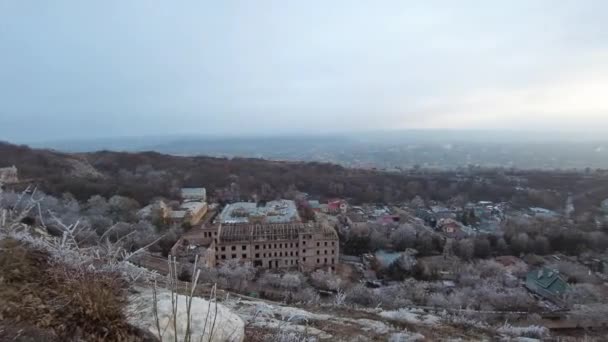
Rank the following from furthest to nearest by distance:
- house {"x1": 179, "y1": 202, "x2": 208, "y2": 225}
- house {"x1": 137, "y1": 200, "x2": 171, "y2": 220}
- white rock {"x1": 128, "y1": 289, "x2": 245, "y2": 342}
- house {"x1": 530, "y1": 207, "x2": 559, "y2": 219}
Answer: house {"x1": 530, "y1": 207, "x2": 559, "y2": 219}, house {"x1": 179, "y1": 202, "x2": 208, "y2": 225}, house {"x1": 137, "y1": 200, "x2": 171, "y2": 220}, white rock {"x1": 128, "y1": 289, "x2": 245, "y2": 342}

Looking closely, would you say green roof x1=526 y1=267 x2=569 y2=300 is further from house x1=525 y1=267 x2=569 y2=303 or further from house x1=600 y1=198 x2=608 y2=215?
house x1=600 y1=198 x2=608 y2=215

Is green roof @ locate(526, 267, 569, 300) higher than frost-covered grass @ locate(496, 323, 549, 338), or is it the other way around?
frost-covered grass @ locate(496, 323, 549, 338)

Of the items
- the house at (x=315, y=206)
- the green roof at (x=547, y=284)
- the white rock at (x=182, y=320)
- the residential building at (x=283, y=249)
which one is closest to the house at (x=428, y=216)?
the house at (x=315, y=206)

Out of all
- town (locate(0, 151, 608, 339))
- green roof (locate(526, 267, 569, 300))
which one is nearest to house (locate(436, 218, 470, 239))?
town (locate(0, 151, 608, 339))

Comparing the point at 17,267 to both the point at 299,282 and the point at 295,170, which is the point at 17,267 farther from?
the point at 295,170

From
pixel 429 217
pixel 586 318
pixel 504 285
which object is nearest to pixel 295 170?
pixel 429 217

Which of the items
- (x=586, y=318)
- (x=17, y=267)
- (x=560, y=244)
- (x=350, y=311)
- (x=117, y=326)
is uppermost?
(x=17, y=267)

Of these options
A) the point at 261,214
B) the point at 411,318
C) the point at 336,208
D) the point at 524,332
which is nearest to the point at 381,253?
the point at 261,214
